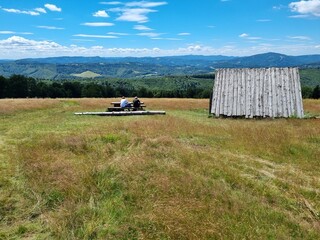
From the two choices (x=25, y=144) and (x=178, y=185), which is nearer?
(x=178, y=185)

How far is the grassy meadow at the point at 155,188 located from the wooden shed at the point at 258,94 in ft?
40.8

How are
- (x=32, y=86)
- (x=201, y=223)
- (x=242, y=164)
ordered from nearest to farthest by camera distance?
(x=201, y=223)
(x=242, y=164)
(x=32, y=86)

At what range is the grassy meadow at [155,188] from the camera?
20.8 ft

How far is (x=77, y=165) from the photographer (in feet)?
32.1


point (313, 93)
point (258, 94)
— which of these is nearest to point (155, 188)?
point (258, 94)

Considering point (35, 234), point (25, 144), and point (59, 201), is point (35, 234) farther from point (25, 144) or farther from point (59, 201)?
point (25, 144)

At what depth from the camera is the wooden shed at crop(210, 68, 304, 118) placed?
25.7m

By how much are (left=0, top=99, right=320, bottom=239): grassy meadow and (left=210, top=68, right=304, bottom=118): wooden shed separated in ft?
40.8

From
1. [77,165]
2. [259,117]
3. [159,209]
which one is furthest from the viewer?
[259,117]

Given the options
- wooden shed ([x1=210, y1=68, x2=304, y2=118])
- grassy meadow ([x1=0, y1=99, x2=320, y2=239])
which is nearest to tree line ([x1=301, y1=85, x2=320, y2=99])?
wooden shed ([x1=210, y1=68, x2=304, y2=118])

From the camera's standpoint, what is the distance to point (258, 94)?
87.7 ft

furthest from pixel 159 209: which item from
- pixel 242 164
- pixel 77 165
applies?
pixel 242 164

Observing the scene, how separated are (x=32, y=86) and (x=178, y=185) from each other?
89.7 metres

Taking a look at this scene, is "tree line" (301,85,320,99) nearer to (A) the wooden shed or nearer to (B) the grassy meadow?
(A) the wooden shed
